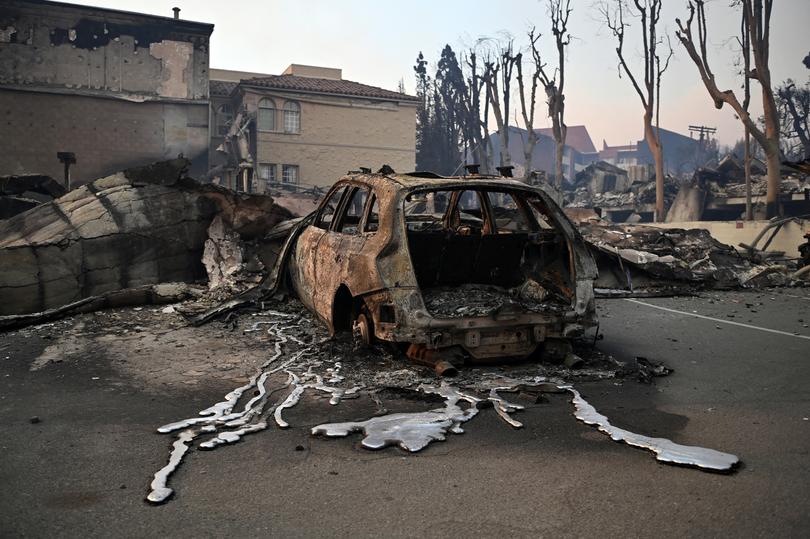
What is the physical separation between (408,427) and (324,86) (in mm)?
38068

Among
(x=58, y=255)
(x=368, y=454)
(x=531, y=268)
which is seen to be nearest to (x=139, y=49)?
(x=58, y=255)

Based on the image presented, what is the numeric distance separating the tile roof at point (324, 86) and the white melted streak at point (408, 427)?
35398 millimetres

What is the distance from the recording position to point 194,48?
1243 inches

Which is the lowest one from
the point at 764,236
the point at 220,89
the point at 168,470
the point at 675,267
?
the point at 168,470

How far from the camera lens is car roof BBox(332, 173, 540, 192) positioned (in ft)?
18.4

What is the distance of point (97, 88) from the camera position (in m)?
30.1

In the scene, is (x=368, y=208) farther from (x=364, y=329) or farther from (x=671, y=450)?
(x=671, y=450)

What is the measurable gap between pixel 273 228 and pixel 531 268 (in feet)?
17.8

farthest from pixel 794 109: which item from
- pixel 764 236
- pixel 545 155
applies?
pixel 545 155

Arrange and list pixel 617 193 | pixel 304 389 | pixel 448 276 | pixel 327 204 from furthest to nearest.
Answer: pixel 617 193 < pixel 327 204 < pixel 448 276 < pixel 304 389

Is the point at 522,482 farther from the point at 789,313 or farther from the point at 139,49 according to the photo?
the point at 139,49

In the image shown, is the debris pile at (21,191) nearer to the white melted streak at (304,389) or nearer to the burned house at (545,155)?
the white melted streak at (304,389)

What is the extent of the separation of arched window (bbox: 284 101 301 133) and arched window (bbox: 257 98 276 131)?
29.7 inches

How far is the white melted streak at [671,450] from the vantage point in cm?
338
